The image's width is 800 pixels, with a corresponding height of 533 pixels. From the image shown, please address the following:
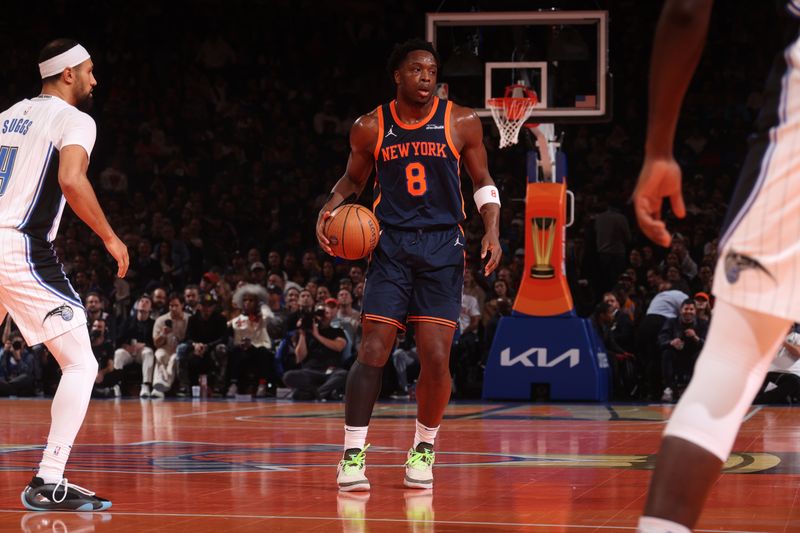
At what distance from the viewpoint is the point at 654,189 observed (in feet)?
8.50

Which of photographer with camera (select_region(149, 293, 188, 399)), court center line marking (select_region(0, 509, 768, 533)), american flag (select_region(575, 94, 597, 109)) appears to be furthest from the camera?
photographer with camera (select_region(149, 293, 188, 399))

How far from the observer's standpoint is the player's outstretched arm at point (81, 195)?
4762 mm

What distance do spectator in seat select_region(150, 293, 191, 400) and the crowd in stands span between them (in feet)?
0.09

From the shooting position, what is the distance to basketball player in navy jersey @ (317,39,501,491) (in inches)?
216

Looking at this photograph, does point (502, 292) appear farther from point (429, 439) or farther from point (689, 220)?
point (429, 439)

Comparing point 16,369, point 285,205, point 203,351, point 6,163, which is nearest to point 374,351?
point 6,163

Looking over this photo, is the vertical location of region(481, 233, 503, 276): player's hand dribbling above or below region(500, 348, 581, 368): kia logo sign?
above

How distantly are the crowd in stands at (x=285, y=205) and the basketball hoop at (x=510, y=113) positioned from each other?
2.67m

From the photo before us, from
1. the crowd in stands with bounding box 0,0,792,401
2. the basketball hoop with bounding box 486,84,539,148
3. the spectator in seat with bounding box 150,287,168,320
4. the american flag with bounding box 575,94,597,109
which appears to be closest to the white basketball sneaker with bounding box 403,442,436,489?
the basketball hoop with bounding box 486,84,539,148

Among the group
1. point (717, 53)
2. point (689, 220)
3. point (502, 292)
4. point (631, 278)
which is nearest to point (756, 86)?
point (717, 53)

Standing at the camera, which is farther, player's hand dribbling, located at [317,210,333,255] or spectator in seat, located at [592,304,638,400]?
spectator in seat, located at [592,304,638,400]

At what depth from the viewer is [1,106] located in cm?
1995

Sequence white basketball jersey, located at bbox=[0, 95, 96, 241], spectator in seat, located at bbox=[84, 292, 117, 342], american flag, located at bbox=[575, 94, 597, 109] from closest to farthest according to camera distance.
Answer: white basketball jersey, located at bbox=[0, 95, 96, 241], american flag, located at bbox=[575, 94, 597, 109], spectator in seat, located at bbox=[84, 292, 117, 342]

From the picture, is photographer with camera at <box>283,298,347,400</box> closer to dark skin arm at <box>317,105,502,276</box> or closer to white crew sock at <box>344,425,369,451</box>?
dark skin arm at <box>317,105,502,276</box>
